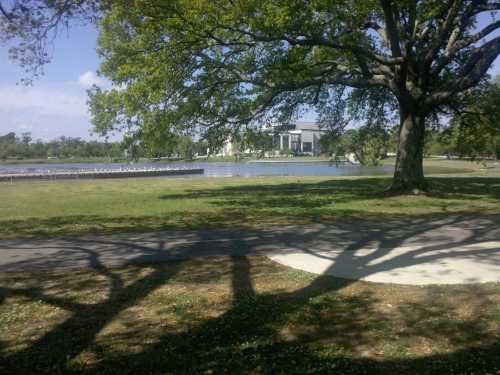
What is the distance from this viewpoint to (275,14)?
14.5m

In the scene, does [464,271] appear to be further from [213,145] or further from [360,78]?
[213,145]

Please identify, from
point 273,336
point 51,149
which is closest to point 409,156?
point 273,336

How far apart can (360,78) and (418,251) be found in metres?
12.8

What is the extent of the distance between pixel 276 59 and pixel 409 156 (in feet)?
22.7

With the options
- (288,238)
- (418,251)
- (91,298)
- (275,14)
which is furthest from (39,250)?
(275,14)

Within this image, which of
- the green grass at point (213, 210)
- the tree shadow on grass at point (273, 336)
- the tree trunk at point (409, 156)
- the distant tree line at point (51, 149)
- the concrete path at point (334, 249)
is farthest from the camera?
the distant tree line at point (51, 149)

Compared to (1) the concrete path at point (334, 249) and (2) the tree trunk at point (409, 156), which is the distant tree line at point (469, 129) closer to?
(2) the tree trunk at point (409, 156)

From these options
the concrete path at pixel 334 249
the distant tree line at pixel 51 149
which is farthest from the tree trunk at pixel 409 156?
the distant tree line at pixel 51 149

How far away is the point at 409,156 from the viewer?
19250 mm

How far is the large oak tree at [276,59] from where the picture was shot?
590 inches

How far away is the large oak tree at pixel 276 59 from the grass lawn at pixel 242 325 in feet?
31.6

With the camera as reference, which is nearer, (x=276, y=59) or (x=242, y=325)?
(x=242, y=325)

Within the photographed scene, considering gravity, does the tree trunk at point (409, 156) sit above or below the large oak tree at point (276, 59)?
below

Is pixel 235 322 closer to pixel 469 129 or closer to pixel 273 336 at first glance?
pixel 273 336
